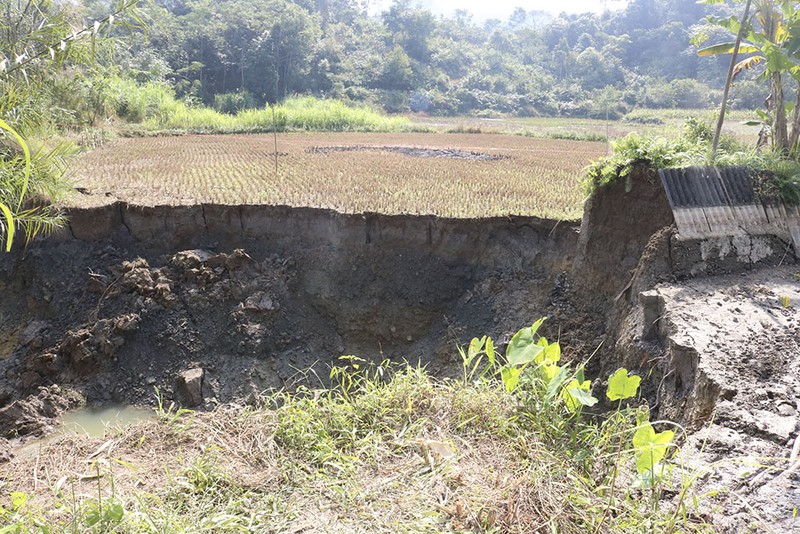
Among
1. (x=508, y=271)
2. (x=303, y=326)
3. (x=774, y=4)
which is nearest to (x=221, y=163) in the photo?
(x=303, y=326)

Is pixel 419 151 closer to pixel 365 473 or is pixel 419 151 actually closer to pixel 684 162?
pixel 684 162

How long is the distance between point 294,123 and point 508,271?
15.4 metres

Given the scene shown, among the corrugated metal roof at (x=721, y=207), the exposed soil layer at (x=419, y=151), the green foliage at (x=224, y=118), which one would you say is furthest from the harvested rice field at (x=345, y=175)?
the green foliage at (x=224, y=118)

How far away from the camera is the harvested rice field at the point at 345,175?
798cm

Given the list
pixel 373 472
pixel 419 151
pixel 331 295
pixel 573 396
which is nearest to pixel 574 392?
pixel 573 396

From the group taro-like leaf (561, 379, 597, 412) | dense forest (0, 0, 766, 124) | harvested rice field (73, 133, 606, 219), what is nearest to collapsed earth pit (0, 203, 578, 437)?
harvested rice field (73, 133, 606, 219)

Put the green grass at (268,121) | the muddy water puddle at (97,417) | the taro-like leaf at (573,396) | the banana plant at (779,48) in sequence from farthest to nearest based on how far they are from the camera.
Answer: the green grass at (268,121), the banana plant at (779,48), the muddy water puddle at (97,417), the taro-like leaf at (573,396)

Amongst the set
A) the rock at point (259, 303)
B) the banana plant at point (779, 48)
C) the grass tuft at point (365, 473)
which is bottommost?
the rock at point (259, 303)

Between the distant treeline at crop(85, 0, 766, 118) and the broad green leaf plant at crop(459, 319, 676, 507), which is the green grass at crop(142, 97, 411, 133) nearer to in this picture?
the distant treeline at crop(85, 0, 766, 118)

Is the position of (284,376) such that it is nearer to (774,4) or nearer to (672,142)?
(672,142)

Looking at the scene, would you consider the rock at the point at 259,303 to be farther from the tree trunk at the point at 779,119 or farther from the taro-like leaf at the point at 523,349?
the tree trunk at the point at 779,119

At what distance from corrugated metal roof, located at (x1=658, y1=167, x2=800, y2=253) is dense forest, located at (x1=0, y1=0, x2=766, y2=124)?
17.8 m

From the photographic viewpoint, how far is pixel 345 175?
10.1m

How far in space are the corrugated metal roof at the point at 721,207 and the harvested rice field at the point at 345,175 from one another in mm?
1729
